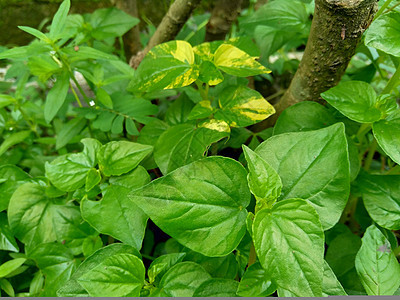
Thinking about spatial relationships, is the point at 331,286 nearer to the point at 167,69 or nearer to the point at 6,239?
the point at 167,69

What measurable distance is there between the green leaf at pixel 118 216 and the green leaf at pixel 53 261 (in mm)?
131

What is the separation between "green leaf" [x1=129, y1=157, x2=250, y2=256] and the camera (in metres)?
0.55

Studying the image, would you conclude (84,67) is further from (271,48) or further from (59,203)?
(271,48)

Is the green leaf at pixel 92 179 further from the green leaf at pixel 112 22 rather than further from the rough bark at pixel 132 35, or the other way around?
the rough bark at pixel 132 35

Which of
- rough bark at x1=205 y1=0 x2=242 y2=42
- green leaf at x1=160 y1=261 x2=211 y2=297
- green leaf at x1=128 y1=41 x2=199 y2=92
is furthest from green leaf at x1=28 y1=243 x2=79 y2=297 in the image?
rough bark at x1=205 y1=0 x2=242 y2=42

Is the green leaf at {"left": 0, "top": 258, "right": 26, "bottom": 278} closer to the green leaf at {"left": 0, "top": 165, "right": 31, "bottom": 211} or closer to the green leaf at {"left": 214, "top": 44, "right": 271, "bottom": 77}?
the green leaf at {"left": 0, "top": 165, "right": 31, "bottom": 211}

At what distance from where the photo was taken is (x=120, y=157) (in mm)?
724

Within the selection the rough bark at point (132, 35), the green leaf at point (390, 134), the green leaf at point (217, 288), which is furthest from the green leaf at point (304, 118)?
the rough bark at point (132, 35)

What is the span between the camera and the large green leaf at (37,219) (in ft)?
2.48

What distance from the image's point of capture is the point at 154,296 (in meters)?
0.58

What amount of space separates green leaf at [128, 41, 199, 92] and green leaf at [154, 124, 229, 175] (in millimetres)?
108

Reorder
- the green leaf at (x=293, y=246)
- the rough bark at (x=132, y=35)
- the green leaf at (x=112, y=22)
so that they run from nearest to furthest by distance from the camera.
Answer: the green leaf at (x=293, y=246) < the green leaf at (x=112, y=22) < the rough bark at (x=132, y=35)

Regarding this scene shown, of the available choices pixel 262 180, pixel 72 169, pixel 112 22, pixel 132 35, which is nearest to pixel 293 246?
pixel 262 180

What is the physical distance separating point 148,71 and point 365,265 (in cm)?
52
